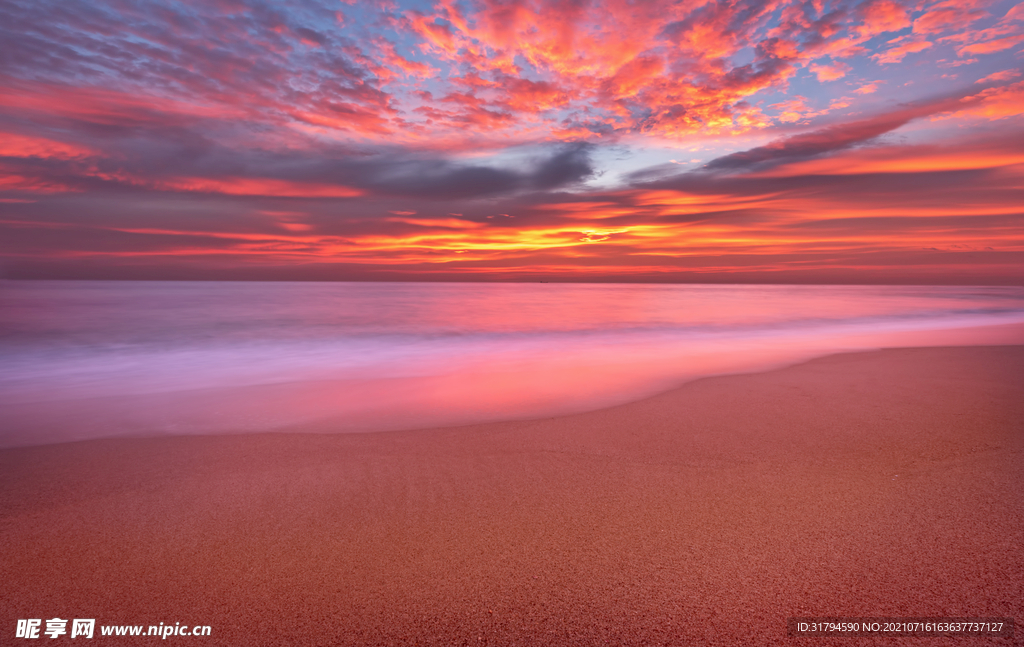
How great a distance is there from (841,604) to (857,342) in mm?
13098

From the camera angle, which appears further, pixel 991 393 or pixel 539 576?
pixel 991 393

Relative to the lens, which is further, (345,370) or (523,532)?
(345,370)

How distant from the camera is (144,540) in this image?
303cm

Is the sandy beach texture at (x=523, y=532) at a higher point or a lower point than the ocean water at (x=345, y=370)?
lower

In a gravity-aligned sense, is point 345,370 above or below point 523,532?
above

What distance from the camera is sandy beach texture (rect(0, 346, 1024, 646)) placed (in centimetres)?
236

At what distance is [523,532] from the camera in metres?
3.07

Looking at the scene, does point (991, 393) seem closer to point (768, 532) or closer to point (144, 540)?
point (768, 532)

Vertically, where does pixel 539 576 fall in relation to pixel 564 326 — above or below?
below

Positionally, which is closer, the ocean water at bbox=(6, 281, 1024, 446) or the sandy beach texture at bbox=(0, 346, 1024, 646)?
the sandy beach texture at bbox=(0, 346, 1024, 646)

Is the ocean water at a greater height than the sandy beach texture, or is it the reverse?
the ocean water

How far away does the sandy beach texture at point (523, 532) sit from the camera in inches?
92.9

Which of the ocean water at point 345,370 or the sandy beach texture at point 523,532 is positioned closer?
the sandy beach texture at point 523,532

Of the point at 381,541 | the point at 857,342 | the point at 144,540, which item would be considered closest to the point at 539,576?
the point at 381,541
